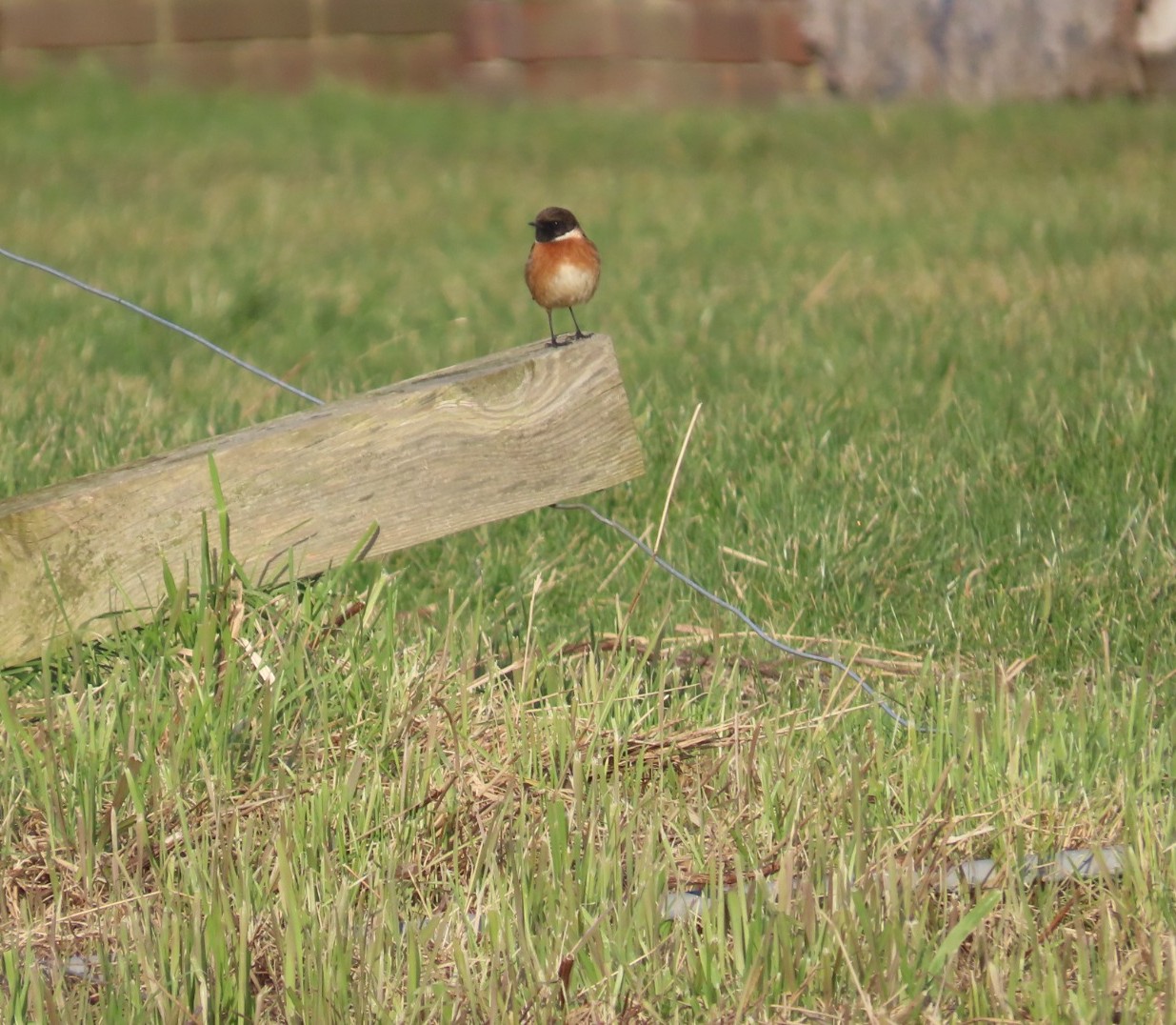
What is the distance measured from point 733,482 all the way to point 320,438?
2.04 meters

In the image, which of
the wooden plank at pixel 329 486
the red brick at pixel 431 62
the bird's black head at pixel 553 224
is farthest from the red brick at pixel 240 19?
the wooden plank at pixel 329 486

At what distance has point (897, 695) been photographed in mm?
3566

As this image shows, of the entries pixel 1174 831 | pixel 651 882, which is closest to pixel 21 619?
pixel 651 882

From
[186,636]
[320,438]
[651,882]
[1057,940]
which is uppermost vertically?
[320,438]

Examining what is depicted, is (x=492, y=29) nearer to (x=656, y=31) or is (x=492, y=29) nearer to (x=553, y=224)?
(x=656, y=31)

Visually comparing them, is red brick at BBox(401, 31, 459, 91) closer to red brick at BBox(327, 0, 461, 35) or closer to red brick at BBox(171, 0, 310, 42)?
red brick at BBox(327, 0, 461, 35)

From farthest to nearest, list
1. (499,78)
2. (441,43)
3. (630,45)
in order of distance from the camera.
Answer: (441,43) < (499,78) < (630,45)

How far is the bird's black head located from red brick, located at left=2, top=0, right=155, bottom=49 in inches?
518

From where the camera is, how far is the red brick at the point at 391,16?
15242 mm

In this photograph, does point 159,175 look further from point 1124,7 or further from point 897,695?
point 897,695

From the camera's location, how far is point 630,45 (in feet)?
48.0

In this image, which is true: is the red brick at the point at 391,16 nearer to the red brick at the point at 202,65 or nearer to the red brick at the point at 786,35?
the red brick at the point at 202,65

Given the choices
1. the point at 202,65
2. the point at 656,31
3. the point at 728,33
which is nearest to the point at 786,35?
the point at 728,33

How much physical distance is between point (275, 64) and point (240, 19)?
0.52 meters
